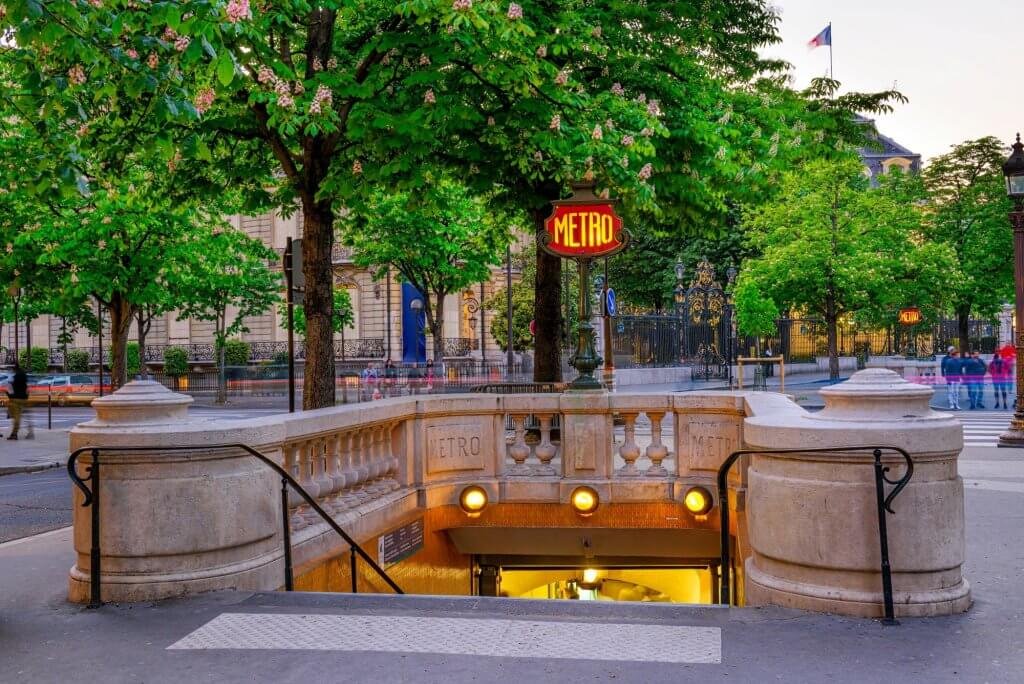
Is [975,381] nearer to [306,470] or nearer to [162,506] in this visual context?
[306,470]

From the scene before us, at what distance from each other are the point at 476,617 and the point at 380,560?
3.61 metres

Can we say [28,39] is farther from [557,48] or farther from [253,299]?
[253,299]

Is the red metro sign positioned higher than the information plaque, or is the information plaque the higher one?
the red metro sign

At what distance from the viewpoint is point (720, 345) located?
4459 centimetres

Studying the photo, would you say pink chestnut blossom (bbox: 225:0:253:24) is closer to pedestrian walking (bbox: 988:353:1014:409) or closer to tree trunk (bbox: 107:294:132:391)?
tree trunk (bbox: 107:294:132:391)

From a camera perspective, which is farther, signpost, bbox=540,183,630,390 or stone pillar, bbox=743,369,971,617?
signpost, bbox=540,183,630,390

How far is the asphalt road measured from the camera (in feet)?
37.0

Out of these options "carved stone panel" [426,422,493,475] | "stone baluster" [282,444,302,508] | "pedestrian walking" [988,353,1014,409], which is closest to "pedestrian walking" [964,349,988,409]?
"pedestrian walking" [988,353,1014,409]

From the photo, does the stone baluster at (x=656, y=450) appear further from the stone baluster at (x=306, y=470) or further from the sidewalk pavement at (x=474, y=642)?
the sidewalk pavement at (x=474, y=642)

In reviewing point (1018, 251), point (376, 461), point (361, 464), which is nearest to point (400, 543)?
point (376, 461)

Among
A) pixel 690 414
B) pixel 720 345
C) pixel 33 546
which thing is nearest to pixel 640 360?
pixel 720 345

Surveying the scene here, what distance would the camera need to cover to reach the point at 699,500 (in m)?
10.1

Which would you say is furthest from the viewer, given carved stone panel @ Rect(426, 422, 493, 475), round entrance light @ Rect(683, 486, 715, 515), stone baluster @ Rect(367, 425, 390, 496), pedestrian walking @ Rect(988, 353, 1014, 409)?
pedestrian walking @ Rect(988, 353, 1014, 409)

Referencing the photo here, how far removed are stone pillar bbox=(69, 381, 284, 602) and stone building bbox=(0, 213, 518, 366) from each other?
43.2 meters
